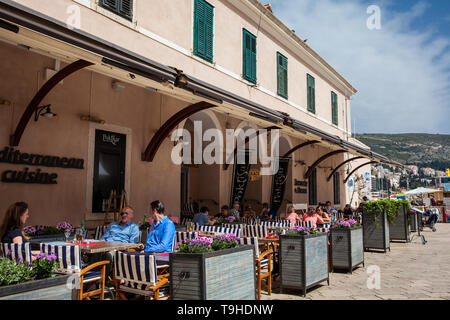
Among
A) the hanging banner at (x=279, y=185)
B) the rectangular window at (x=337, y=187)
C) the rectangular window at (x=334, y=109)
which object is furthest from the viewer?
the rectangular window at (x=337, y=187)

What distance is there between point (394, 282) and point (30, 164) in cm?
681

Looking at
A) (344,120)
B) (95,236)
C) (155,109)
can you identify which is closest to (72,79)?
(155,109)

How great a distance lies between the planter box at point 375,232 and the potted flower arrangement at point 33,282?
357 inches

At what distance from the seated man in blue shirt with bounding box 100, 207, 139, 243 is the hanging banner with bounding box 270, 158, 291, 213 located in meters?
9.60

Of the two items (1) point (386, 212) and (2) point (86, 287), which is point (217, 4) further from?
(2) point (86, 287)

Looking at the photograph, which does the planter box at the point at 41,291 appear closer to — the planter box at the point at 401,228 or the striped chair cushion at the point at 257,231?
the striped chair cushion at the point at 257,231

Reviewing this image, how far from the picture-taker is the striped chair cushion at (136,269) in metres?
3.99

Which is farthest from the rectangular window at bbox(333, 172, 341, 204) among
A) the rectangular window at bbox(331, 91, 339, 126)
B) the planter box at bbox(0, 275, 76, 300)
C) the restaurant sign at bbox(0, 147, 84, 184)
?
the planter box at bbox(0, 275, 76, 300)

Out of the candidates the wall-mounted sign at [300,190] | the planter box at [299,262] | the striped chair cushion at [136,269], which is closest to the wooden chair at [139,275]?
the striped chair cushion at [136,269]

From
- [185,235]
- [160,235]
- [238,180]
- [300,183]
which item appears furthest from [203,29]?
[300,183]

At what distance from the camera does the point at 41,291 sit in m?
2.63

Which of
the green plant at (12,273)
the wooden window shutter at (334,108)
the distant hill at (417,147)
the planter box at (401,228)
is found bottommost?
the planter box at (401,228)

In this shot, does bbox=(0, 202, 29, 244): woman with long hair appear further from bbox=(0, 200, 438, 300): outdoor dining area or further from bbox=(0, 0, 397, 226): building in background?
bbox=(0, 0, 397, 226): building in background

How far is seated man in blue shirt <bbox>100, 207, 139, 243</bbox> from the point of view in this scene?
6082 mm
